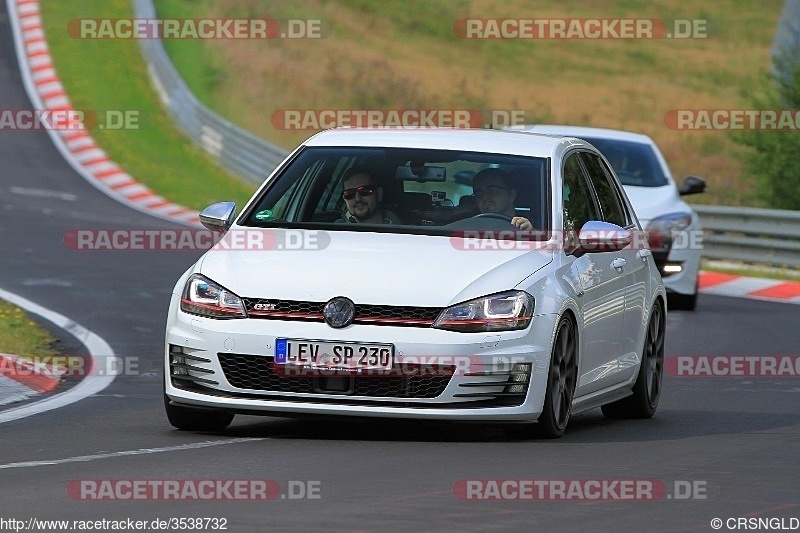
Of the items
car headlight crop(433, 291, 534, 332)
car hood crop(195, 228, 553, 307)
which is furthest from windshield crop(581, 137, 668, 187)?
car headlight crop(433, 291, 534, 332)

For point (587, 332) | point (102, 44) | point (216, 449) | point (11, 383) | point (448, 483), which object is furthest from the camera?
point (102, 44)

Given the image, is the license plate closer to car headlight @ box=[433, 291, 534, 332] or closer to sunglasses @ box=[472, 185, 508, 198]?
car headlight @ box=[433, 291, 534, 332]

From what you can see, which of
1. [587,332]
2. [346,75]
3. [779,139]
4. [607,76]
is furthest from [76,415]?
[607,76]

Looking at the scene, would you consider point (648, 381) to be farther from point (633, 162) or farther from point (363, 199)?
point (633, 162)

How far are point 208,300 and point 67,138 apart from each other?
28786 millimetres

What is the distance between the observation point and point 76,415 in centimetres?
1070

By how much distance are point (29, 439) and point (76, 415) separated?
1.23 meters

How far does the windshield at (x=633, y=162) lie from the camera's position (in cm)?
1980

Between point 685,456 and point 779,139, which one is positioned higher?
point 685,456

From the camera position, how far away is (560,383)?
9742mm

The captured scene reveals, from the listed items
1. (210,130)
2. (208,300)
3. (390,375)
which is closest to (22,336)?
(208,300)

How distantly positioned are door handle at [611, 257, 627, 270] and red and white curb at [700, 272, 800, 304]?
10.5 meters

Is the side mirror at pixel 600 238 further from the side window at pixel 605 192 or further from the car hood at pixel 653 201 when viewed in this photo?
the car hood at pixel 653 201

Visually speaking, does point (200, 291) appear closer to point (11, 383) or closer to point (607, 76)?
point (11, 383)
